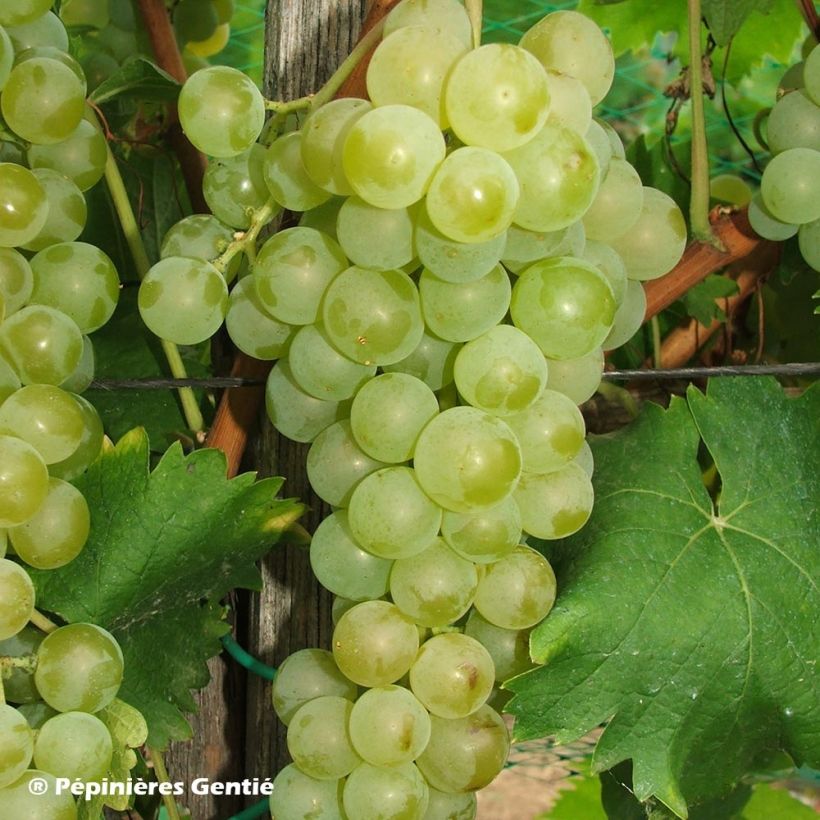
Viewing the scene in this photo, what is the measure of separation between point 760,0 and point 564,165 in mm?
423

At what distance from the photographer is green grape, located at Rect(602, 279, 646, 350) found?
67 cm

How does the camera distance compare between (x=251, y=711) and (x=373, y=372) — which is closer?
(x=373, y=372)

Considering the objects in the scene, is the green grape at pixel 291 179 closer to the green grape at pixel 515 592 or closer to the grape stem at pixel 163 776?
the green grape at pixel 515 592

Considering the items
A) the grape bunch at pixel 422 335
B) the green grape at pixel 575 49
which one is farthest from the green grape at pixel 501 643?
the green grape at pixel 575 49

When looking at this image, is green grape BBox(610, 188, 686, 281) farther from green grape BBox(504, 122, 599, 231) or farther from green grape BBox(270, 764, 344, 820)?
green grape BBox(270, 764, 344, 820)

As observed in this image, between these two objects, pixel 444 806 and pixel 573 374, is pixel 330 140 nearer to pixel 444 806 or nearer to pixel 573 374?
pixel 573 374

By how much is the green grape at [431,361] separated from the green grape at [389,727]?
0.59ft

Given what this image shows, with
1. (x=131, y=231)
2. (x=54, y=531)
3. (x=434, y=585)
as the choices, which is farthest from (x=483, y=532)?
(x=131, y=231)

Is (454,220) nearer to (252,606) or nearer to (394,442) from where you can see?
(394,442)

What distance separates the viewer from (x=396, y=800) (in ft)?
1.84

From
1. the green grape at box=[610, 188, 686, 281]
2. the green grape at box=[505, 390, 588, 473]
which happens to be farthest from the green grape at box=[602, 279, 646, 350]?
the green grape at box=[505, 390, 588, 473]

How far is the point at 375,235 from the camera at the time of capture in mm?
519

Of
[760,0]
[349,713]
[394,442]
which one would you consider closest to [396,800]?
[349,713]

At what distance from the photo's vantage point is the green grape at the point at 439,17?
1.73ft
